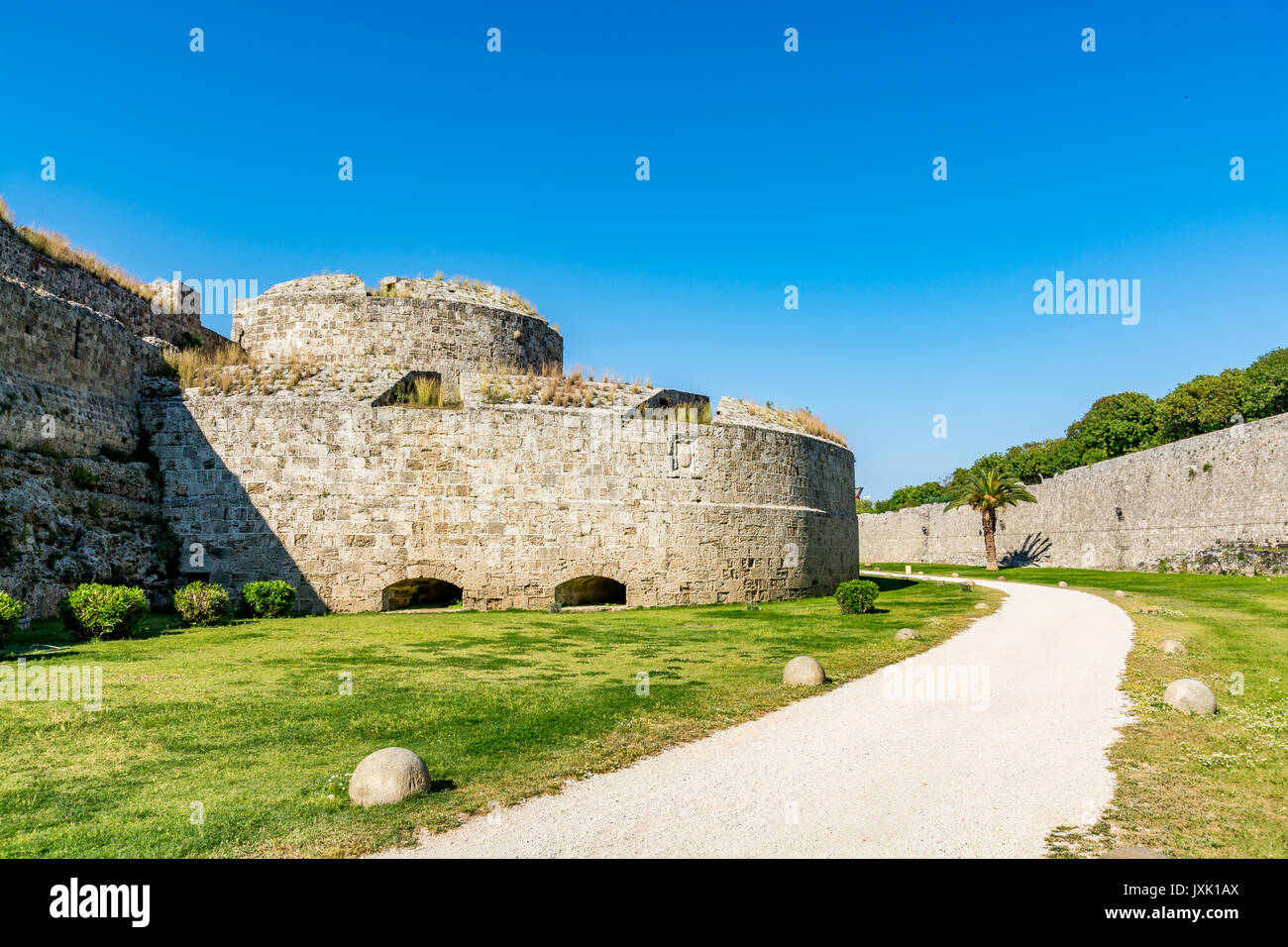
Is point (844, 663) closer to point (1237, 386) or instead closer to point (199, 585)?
point (199, 585)

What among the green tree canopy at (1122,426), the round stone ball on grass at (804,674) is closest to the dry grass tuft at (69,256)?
the round stone ball on grass at (804,674)

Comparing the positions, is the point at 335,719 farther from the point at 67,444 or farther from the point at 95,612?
the point at 67,444

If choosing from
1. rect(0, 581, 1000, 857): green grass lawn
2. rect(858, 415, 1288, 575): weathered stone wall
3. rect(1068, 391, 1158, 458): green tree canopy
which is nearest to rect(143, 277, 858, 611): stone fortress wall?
rect(0, 581, 1000, 857): green grass lawn

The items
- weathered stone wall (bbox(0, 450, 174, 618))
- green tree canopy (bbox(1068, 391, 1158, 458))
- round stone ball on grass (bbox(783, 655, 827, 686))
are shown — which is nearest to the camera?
round stone ball on grass (bbox(783, 655, 827, 686))

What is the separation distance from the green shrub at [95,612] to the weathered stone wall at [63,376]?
4.53m

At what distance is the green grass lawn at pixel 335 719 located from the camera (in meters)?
5.22

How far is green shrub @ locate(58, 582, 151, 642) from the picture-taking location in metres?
13.3

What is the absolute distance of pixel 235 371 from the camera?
20688 mm

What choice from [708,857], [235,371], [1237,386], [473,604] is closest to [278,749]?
[708,857]

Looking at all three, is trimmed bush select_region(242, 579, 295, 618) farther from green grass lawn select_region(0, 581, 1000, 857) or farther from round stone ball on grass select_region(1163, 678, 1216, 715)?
round stone ball on grass select_region(1163, 678, 1216, 715)

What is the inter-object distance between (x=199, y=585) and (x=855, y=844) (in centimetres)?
1630

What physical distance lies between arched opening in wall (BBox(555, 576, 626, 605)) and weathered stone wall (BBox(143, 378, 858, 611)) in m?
0.73

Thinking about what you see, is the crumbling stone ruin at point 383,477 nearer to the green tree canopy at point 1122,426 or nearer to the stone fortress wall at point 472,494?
the stone fortress wall at point 472,494

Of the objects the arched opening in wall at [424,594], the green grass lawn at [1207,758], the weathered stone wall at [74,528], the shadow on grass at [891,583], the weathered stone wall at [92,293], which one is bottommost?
the shadow on grass at [891,583]
